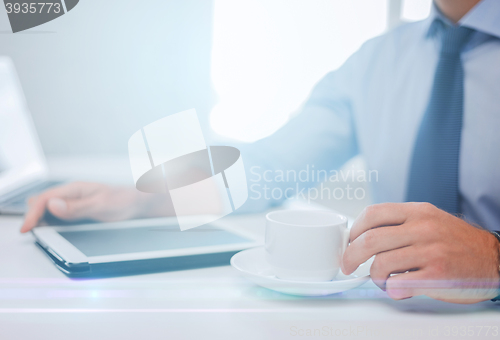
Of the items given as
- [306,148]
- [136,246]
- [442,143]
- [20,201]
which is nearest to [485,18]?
[442,143]

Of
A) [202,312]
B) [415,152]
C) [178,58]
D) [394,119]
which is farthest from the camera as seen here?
[394,119]

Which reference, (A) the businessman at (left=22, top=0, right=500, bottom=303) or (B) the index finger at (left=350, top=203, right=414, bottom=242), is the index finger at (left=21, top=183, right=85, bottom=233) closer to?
(A) the businessman at (left=22, top=0, right=500, bottom=303)

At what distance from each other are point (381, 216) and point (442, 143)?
0.30 metres

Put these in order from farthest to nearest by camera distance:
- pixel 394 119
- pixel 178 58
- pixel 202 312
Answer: pixel 394 119 < pixel 178 58 < pixel 202 312

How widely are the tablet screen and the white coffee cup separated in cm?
9

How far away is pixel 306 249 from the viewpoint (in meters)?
0.24

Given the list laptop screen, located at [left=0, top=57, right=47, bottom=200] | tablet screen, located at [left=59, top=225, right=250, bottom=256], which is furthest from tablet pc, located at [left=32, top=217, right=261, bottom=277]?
laptop screen, located at [left=0, top=57, right=47, bottom=200]

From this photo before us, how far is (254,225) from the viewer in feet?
1.44

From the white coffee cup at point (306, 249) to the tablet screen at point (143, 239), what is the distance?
3.4 inches

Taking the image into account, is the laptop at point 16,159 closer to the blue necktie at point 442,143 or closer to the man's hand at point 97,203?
the man's hand at point 97,203

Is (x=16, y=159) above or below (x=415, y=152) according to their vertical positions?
above

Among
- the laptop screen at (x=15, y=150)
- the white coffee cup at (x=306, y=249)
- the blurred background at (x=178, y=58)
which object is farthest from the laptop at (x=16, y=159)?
the white coffee cup at (x=306, y=249)

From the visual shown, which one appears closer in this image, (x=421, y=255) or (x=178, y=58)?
(x=421, y=255)

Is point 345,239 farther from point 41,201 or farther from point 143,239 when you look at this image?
point 41,201
